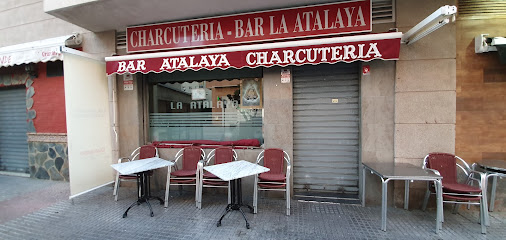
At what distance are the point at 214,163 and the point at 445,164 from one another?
14.3 ft

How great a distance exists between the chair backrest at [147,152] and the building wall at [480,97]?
613 centimetres

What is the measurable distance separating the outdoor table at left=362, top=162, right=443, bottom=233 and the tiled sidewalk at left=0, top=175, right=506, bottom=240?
0.25 meters

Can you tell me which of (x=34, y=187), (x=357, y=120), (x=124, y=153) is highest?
(x=357, y=120)

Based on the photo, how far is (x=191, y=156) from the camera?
489cm

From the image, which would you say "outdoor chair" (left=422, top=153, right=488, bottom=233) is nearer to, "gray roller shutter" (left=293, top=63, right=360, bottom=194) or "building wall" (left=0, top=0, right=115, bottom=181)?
"gray roller shutter" (left=293, top=63, right=360, bottom=194)

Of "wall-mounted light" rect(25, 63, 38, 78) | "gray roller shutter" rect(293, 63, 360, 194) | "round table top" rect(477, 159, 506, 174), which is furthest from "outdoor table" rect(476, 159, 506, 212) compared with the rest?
"wall-mounted light" rect(25, 63, 38, 78)

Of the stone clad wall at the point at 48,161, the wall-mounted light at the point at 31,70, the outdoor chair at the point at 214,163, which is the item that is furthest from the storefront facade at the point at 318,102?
the wall-mounted light at the point at 31,70

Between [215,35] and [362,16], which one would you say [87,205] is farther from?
[362,16]

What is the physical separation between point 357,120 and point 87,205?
227 inches

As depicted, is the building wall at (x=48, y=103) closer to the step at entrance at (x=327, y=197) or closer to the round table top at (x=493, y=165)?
the step at entrance at (x=327, y=197)

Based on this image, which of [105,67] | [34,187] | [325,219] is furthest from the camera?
[34,187]

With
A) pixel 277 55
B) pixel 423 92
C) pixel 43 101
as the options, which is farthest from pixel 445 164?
pixel 43 101

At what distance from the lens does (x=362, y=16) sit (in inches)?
163

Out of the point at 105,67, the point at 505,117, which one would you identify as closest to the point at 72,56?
the point at 105,67
